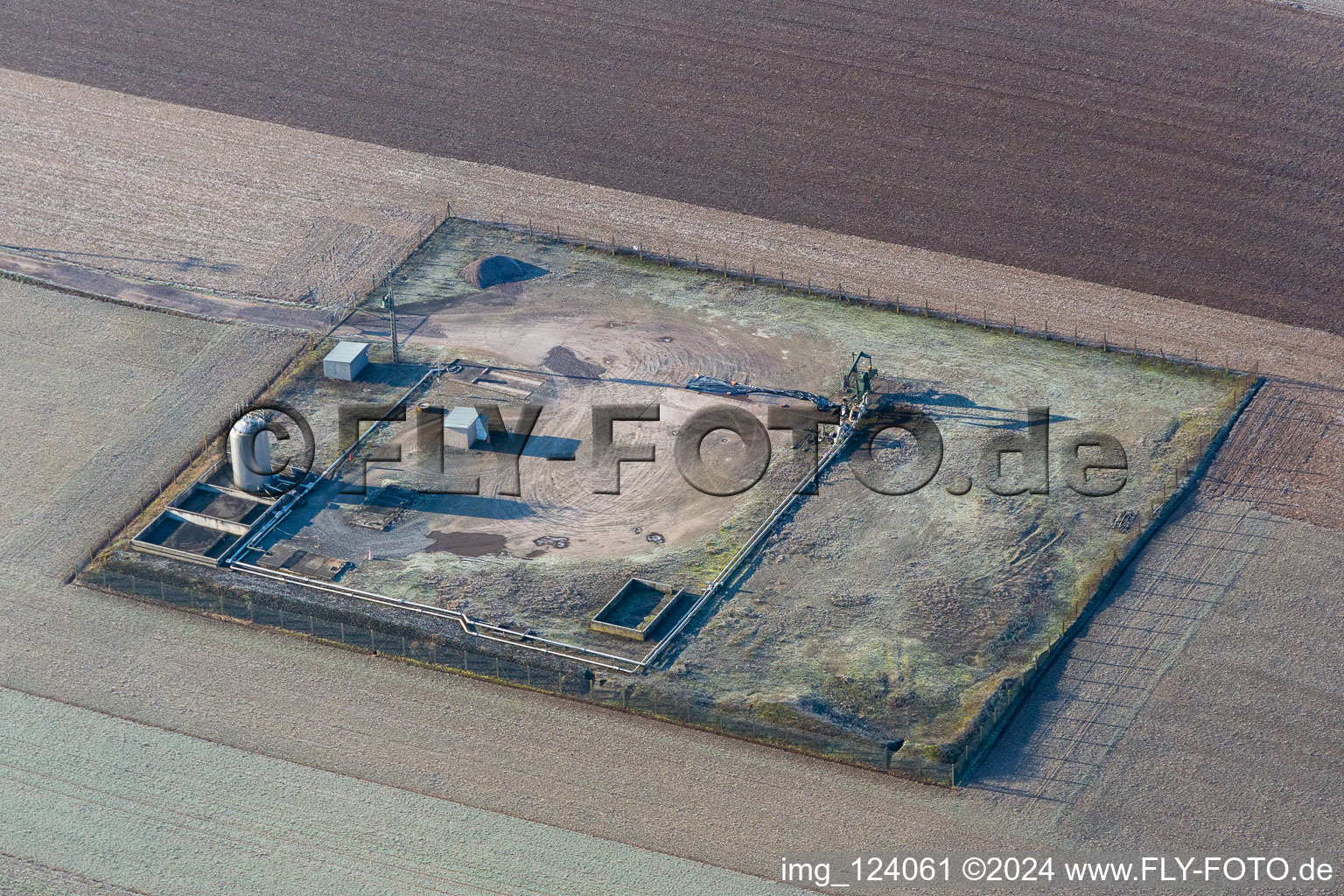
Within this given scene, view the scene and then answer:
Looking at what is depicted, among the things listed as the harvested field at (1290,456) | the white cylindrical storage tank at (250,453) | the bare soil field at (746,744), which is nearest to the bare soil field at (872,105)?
the harvested field at (1290,456)

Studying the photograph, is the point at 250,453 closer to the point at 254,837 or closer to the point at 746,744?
the point at 254,837

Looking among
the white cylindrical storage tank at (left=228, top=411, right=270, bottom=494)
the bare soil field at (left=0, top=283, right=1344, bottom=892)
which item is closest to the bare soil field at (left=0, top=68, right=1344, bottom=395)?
the white cylindrical storage tank at (left=228, top=411, right=270, bottom=494)

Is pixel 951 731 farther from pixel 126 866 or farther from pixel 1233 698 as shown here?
pixel 126 866

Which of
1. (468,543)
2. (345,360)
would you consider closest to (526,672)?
(468,543)

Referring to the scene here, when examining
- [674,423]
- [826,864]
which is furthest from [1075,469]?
[826,864]

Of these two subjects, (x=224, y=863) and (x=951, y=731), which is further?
(x=951, y=731)

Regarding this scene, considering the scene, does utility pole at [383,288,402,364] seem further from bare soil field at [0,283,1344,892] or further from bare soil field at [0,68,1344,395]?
bare soil field at [0,283,1344,892]

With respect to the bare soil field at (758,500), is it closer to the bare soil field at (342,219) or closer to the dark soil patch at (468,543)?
the dark soil patch at (468,543)
